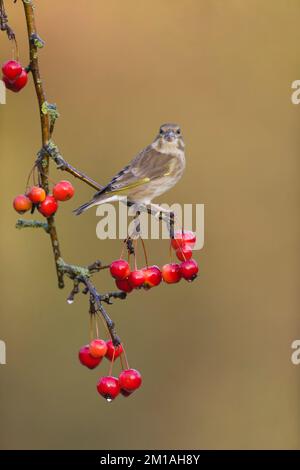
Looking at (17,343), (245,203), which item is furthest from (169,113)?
(17,343)

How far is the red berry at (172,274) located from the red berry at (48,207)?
382mm

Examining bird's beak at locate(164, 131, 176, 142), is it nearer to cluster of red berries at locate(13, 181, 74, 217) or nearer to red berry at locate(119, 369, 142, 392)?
cluster of red berries at locate(13, 181, 74, 217)

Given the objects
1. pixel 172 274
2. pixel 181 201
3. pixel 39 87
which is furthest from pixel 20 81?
pixel 181 201

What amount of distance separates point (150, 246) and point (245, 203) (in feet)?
2.42

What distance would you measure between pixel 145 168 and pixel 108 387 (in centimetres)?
65

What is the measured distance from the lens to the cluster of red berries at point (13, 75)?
175 cm

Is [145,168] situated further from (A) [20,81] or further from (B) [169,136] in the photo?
(A) [20,81]

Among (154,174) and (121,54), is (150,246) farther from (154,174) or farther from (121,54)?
(154,174)

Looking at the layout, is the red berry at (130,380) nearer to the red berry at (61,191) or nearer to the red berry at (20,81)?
the red berry at (61,191)

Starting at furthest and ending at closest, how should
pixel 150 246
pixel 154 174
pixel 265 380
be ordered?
pixel 265 380 < pixel 150 246 < pixel 154 174

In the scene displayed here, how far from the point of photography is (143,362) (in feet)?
14.3

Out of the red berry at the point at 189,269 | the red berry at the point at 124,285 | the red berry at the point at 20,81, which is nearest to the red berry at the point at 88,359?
the red berry at the point at 124,285

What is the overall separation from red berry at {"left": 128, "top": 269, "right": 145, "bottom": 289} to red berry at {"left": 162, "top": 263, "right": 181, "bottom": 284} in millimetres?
76

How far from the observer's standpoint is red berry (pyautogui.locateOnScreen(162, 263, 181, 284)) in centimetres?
184
